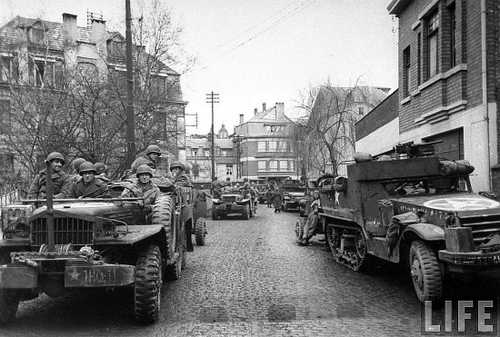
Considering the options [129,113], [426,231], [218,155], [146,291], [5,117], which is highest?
[218,155]

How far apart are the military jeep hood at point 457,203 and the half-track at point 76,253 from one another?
3.19m

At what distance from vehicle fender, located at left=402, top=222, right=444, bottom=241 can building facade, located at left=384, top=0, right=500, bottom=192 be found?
Answer: 13.8 ft

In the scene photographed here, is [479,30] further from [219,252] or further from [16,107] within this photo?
[16,107]

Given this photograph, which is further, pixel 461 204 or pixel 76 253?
pixel 461 204

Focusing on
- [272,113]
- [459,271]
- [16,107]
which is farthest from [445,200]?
[272,113]

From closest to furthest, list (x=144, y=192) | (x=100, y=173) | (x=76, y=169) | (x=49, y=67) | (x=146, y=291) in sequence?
1. (x=146, y=291)
2. (x=144, y=192)
3. (x=100, y=173)
4. (x=76, y=169)
5. (x=49, y=67)

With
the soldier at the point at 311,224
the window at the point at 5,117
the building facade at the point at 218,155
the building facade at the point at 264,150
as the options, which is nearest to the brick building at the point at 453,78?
the soldier at the point at 311,224

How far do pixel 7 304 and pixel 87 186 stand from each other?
2.03 m

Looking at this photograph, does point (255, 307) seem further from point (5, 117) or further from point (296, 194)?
point (296, 194)

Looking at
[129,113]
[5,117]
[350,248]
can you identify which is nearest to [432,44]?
[350,248]

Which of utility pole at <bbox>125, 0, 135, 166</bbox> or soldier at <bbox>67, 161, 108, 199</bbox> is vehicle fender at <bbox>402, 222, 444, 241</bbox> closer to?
soldier at <bbox>67, 161, 108, 199</bbox>

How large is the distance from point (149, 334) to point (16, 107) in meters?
13.3

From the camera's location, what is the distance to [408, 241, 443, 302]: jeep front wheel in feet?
20.1

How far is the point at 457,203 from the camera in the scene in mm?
6691
